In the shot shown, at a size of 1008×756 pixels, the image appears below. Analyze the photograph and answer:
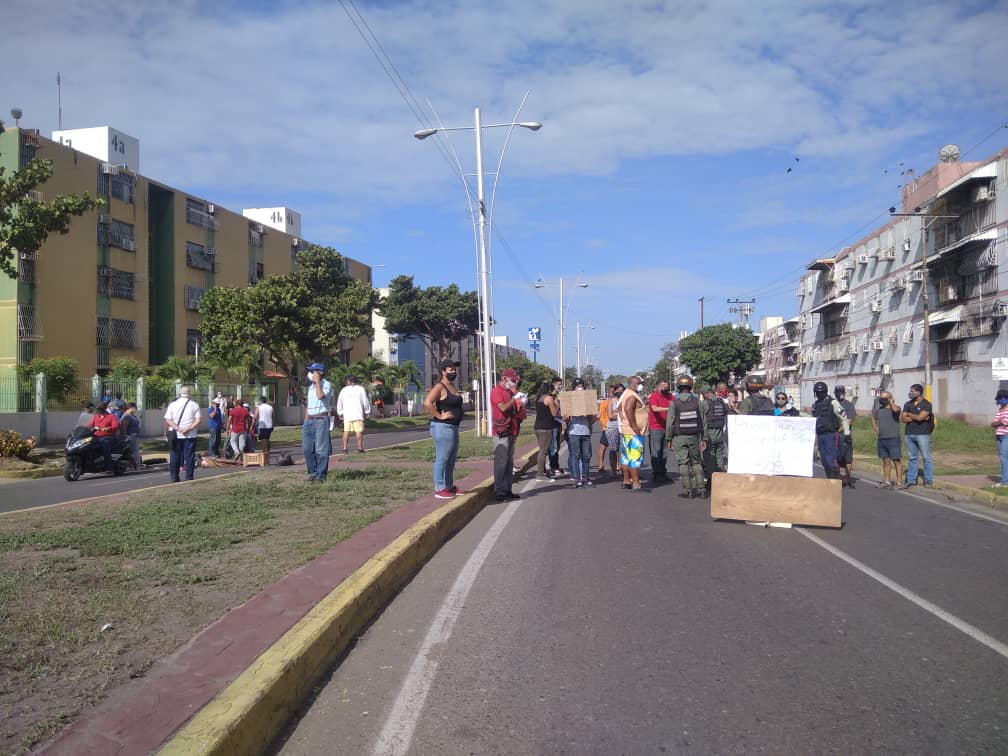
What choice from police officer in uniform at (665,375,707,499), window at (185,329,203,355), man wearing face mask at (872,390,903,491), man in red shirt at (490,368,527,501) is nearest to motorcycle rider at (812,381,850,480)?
man wearing face mask at (872,390,903,491)

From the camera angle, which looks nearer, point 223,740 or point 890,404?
point 223,740

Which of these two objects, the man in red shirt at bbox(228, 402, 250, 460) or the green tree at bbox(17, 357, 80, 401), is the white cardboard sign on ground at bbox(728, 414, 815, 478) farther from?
the green tree at bbox(17, 357, 80, 401)

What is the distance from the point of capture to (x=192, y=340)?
152 feet

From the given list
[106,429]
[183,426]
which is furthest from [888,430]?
[106,429]

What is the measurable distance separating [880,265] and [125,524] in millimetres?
50161

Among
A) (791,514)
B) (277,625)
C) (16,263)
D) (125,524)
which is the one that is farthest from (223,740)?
(16,263)

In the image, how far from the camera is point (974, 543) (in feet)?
29.2

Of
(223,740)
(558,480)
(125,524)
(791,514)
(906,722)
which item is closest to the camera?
(223,740)

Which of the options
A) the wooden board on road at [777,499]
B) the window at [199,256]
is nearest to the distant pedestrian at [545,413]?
the wooden board on road at [777,499]

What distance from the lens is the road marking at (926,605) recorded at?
17.2 ft

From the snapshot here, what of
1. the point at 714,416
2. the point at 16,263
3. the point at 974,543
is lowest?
the point at 974,543

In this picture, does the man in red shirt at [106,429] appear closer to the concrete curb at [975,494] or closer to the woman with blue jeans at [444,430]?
the woman with blue jeans at [444,430]

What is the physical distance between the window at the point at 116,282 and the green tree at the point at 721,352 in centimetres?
5430

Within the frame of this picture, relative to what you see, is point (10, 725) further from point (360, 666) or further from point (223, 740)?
point (360, 666)
